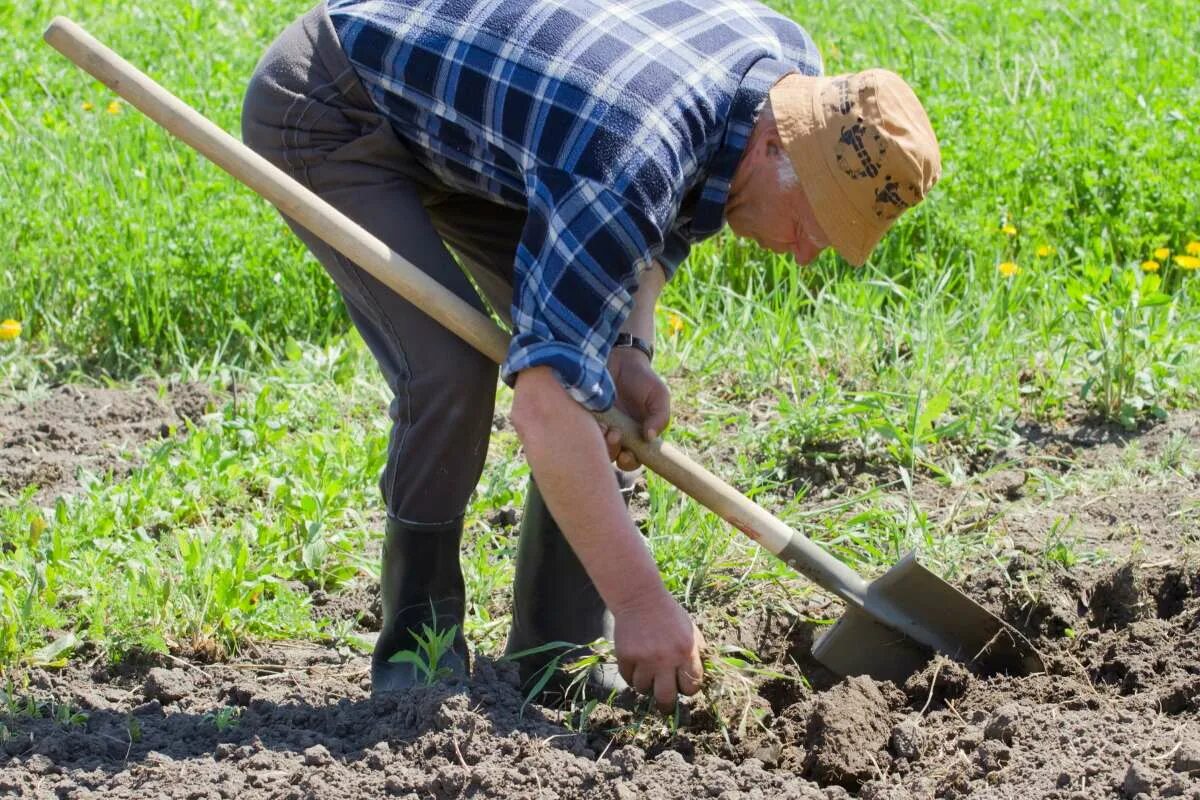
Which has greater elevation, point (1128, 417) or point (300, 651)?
point (1128, 417)

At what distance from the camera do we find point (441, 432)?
2.71 m

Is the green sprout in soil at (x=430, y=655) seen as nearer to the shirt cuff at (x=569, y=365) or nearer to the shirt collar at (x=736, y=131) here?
the shirt cuff at (x=569, y=365)

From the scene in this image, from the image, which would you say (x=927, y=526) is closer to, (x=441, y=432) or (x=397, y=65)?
(x=441, y=432)

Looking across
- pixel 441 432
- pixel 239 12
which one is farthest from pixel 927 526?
pixel 239 12

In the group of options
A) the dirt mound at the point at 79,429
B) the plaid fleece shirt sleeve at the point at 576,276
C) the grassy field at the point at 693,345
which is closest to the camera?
the plaid fleece shirt sleeve at the point at 576,276

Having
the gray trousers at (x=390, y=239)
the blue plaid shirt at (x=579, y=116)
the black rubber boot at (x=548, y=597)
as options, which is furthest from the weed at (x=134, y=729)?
the blue plaid shirt at (x=579, y=116)

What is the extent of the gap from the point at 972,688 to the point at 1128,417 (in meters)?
1.32

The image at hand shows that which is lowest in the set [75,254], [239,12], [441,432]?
[441,432]

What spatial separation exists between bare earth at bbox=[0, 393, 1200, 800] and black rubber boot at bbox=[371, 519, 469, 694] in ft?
0.25

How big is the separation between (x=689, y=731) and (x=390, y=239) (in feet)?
3.58

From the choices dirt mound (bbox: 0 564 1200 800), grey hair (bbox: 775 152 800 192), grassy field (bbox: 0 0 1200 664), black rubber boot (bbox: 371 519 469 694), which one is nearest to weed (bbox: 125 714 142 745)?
dirt mound (bbox: 0 564 1200 800)

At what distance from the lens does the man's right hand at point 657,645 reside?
2.46 metres

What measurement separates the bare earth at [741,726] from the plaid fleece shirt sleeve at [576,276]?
708 mm

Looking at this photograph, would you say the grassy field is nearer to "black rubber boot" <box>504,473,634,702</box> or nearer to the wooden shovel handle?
"black rubber boot" <box>504,473,634,702</box>
